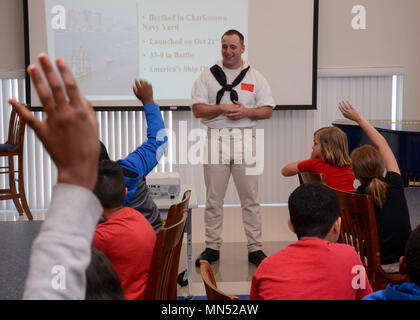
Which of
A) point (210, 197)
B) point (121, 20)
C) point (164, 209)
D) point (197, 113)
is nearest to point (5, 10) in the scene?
point (121, 20)

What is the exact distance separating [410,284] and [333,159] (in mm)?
2333

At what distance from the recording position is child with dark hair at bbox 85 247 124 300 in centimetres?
66

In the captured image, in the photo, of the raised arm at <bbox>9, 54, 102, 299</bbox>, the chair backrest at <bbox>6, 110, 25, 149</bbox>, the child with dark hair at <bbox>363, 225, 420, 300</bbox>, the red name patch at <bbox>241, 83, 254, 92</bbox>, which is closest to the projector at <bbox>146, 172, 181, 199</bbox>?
the red name patch at <bbox>241, 83, 254, 92</bbox>

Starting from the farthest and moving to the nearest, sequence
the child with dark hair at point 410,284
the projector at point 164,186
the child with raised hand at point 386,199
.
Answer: the projector at point 164,186, the child with raised hand at point 386,199, the child with dark hair at point 410,284

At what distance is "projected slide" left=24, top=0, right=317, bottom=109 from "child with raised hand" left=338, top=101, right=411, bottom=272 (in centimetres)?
341

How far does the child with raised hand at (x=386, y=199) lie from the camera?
7.84 ft

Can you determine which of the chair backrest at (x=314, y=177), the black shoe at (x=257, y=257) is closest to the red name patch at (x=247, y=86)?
the chair backrest at (x=314, y=177)

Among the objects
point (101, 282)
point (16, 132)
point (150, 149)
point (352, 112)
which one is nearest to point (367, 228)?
point (352, 112)

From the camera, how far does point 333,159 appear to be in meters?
3.27

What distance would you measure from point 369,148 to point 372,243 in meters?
0.46

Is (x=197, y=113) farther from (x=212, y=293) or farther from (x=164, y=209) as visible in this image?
(x=212, y=293)

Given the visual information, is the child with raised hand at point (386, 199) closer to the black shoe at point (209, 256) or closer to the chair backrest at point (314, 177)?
the chair backrest at point (314, 177)

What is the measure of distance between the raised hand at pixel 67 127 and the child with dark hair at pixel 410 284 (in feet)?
2.26
